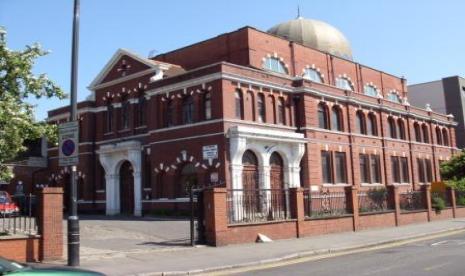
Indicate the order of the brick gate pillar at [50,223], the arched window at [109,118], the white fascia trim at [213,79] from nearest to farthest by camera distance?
the brick gate pillar at [50,223]
the white fascia trim at [213,79]
the arched window at [109,118]

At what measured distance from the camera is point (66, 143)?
47.3ft

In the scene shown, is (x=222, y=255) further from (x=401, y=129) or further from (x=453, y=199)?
(x=401, y=129)

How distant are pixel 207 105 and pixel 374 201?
1083cm

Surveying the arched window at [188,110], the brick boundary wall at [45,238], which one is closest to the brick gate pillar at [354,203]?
the arched window at [188,110]

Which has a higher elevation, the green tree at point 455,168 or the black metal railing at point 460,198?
the green tree at point 455,168

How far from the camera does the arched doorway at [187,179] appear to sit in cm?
3152

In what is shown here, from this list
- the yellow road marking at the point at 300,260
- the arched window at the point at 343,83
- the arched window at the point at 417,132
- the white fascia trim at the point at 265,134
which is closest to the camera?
the yellow road marking at the point at 300,260

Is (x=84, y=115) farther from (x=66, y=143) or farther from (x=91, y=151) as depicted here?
(x=66, y=143)

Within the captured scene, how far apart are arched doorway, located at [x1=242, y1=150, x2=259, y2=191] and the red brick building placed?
67 millimetres

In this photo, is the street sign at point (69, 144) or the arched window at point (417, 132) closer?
the street sign at point (69, 144)

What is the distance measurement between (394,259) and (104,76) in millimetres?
29918

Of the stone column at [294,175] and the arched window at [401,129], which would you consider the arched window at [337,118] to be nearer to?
the stone column at [294,175]

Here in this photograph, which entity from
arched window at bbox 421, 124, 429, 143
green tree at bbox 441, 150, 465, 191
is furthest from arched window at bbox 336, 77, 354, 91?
green tree at bbox 441, 150, 465, 191

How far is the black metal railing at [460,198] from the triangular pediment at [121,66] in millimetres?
22856
